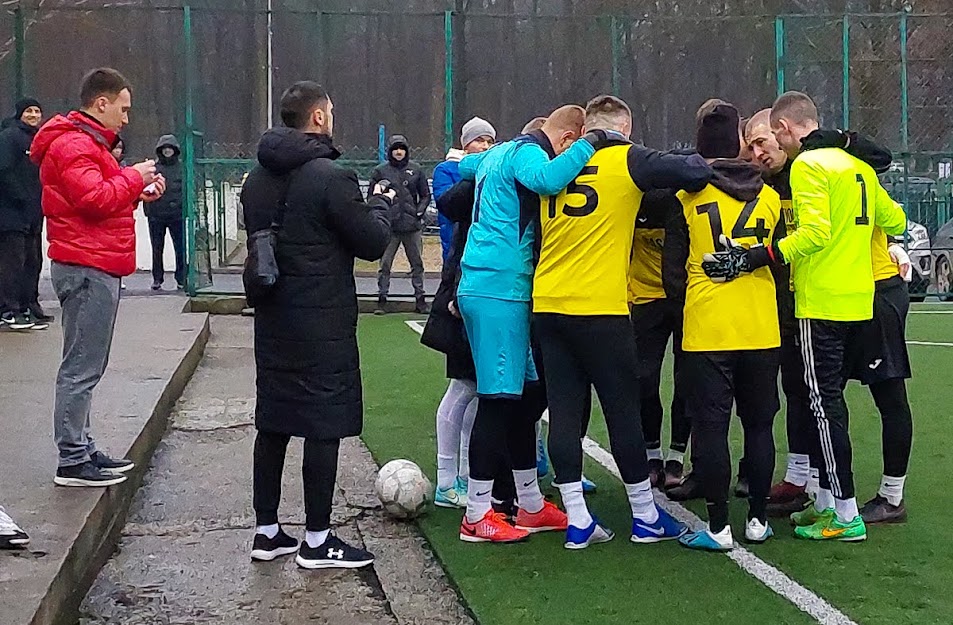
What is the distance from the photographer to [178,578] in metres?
5.23

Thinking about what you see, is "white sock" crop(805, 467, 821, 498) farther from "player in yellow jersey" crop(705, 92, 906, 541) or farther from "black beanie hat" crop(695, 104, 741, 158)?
"black beanie hat" crop(695, 104, 741, 158)

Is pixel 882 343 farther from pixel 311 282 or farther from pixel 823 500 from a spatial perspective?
pixel 311 282

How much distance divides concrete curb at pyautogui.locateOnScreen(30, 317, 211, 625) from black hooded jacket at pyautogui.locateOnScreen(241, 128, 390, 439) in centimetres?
94

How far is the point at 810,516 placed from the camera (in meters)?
5.72

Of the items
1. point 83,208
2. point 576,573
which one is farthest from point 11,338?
point 576,573

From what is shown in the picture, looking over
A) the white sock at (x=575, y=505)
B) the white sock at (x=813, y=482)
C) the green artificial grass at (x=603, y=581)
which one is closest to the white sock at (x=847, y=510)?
the white sock at (x=813, y=482)

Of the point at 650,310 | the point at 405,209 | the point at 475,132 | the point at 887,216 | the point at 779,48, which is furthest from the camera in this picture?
the point at 779,48

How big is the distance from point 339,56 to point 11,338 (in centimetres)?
664

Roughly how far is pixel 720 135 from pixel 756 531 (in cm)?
172

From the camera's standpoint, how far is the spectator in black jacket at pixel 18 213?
1118 centimetres

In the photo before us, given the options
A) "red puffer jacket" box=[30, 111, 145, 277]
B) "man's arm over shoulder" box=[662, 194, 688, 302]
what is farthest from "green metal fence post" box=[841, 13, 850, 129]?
"red puffer jacket" box=[30, 111, 145, 277]

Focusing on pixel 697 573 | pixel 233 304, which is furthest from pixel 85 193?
pixel 233 304

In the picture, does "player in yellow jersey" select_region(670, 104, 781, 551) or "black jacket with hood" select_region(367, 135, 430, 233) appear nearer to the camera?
"player in yellow jersey" select_region(670, 104, 781, 551)

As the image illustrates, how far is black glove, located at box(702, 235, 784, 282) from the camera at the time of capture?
5070mm
